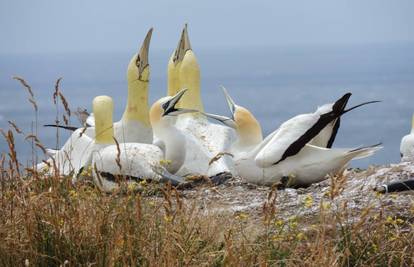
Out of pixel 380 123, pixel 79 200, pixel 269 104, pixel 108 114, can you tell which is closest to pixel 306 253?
pixel 79 200

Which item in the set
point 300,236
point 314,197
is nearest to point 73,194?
point 300,236

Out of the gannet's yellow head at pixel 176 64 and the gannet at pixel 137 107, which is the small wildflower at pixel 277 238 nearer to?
the gannet at pixel 137 107

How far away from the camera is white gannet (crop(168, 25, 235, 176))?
416 inches

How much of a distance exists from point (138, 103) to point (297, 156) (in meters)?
1.86

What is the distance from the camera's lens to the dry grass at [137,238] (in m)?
5.79

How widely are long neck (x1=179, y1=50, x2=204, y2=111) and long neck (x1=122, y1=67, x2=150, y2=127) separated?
2.38 ft

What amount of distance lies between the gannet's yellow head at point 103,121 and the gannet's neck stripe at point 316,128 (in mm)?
1585

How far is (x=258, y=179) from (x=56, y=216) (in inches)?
148

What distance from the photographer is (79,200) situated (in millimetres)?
6562

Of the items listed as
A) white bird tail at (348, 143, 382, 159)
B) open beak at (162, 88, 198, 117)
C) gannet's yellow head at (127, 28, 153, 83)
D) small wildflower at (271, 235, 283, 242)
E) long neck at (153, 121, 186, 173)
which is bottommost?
long neck at (153, 121, 186, 173)

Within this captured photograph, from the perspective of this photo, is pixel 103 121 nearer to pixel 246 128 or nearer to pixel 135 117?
pixel 135 117

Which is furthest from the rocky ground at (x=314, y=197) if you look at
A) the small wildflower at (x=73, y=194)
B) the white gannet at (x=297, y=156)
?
the small wildflower at (x=73, y=194)

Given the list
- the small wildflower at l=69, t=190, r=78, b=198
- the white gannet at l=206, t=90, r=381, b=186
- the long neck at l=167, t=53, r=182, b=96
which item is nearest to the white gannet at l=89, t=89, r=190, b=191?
the white gannet at l=206, t=90, r=381, b=186

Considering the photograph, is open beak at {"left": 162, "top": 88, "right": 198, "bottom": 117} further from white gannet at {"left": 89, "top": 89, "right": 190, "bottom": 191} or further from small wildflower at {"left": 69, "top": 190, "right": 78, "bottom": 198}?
small wildflower at {"left": 69, "top": 190, "right": 78, "bottom": 198}
